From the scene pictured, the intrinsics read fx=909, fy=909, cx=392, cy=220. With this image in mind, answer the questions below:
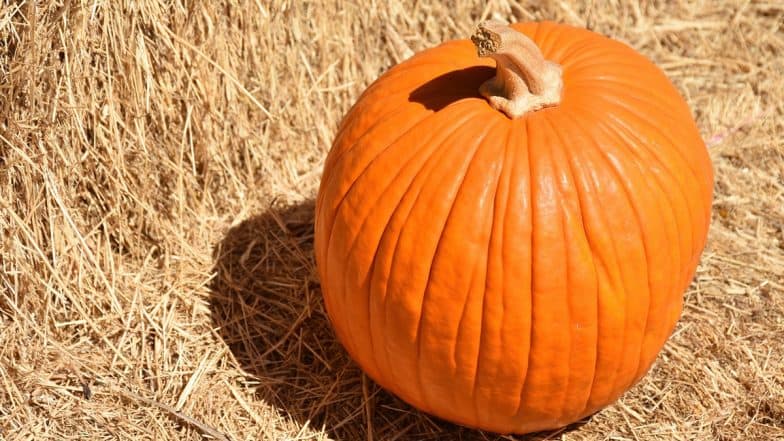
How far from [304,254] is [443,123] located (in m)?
1.37

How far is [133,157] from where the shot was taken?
3727 mm

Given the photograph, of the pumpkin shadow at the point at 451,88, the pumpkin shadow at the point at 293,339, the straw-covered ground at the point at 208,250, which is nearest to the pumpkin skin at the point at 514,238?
the pumpkin shadow at the point at 451,88

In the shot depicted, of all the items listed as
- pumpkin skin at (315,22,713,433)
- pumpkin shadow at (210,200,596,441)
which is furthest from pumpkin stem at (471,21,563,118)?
pumpkin shadow at (210,200,596,441)

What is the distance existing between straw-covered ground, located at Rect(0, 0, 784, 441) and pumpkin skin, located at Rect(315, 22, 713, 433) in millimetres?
536

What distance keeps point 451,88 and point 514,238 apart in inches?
23.9

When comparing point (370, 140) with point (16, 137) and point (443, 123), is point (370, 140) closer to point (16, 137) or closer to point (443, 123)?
point (443, 123)

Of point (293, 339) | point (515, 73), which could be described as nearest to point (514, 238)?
point (515, 73)

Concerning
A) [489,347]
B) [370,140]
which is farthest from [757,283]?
[370,140]

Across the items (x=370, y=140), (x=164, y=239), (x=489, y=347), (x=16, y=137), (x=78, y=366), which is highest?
(x=370, y=140)

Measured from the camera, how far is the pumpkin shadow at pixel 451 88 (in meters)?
2.93

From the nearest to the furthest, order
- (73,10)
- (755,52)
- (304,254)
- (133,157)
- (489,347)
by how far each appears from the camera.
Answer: (489,347), (73,10), (133,157), (304,254), (755,52)

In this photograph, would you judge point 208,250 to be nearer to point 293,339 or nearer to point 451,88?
point 293,339

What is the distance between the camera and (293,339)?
3674mm

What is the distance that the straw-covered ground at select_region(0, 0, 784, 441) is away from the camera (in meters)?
3.34
